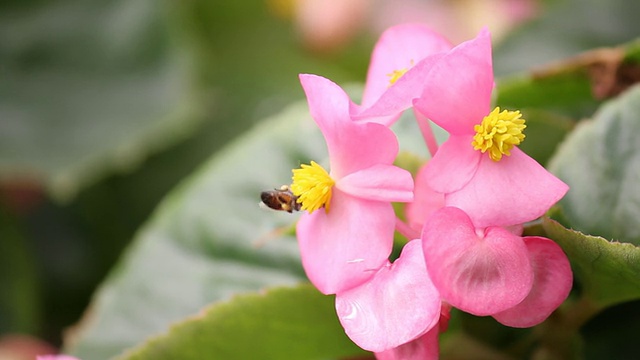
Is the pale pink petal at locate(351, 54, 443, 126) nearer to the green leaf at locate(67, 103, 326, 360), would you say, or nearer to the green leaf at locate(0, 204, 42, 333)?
the green leaf at locate(67, 103, 326, 360)

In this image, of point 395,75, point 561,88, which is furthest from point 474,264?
point 561,88

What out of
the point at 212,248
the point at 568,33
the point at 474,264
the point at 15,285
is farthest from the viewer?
the point at 15,285

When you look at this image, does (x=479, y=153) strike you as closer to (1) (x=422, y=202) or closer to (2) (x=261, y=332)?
(1) (x=422, y=202)

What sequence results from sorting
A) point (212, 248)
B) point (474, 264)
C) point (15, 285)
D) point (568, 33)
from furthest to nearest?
point (15, 285), point (568, 33), point (212, 248), point (474, 264)

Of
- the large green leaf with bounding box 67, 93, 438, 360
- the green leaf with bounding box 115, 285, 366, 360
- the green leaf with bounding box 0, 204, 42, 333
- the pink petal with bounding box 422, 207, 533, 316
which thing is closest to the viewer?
the pink petal with bounding box 422, 207, 533, 316

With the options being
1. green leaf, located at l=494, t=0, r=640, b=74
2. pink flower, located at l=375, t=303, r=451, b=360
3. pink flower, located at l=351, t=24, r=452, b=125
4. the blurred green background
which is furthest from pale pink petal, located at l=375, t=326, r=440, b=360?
the blurred green background

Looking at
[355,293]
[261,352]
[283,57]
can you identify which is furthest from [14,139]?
[355,293]

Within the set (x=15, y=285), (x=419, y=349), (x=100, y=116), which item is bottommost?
(x=15, y=285)

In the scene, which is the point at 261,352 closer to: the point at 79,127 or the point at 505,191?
the point at 505,191
